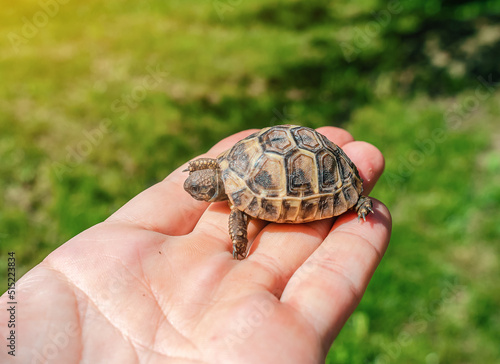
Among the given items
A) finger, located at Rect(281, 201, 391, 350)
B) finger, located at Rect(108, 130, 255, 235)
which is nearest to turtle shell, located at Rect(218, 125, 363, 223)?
finger, located at Rect(281, 201, 391, 350)

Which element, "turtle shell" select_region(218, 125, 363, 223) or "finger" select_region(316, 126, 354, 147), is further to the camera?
"finger" select_region(316, 126, 354, 147)

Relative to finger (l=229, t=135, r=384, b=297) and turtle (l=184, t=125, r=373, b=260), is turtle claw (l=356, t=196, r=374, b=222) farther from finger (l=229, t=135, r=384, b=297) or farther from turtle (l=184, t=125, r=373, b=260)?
finger (l=229, t=135, r=384, b=297)

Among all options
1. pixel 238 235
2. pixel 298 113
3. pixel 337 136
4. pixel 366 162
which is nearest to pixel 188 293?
pixel 238 235

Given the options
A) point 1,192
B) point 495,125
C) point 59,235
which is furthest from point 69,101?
point 495,125

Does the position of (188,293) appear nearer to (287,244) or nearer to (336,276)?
(287,244)

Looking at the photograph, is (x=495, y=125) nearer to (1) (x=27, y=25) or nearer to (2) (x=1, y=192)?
(2) (x=1, y=192)

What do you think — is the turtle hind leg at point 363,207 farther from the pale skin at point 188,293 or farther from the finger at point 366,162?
the finger at point 366,162
